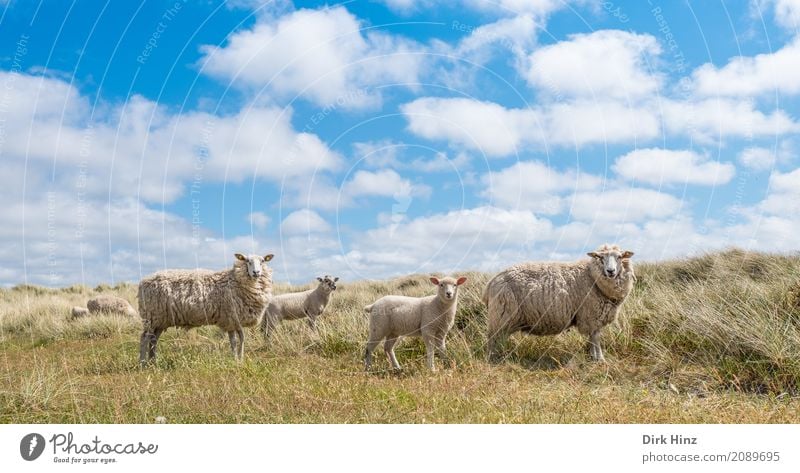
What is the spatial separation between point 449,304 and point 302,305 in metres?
6.54

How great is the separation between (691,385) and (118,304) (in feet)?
60.6

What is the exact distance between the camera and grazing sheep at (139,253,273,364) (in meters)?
11.0

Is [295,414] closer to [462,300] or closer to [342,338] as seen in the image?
[342,338]

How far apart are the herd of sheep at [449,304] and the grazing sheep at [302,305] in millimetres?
3690

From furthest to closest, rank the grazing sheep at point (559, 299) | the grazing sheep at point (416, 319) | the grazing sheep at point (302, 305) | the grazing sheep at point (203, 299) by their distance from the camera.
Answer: the grazing sheep at point (302, 305)
the grazing sheep at point (203, 299)
the grazing sheep at point (559, 299)
the grazing sheep at point (416, 319)

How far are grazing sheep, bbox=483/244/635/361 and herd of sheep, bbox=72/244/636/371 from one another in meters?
0.02

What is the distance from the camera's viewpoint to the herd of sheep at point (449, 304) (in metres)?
9.41

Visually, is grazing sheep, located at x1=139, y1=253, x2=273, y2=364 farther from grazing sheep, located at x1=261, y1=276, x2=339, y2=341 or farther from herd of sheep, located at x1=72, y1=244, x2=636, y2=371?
grazing sheep, located at x1=261, y1=276, x2=339, y2=341

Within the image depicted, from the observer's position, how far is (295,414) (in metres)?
6.18

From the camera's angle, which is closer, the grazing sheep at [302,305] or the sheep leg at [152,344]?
the sheep leg at [152,344]

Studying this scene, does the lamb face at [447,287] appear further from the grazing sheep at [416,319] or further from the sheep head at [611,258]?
the sheep head at [611,258]

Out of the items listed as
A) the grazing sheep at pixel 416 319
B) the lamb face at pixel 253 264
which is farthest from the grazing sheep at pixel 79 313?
the grazing sheep at pixel 416 319

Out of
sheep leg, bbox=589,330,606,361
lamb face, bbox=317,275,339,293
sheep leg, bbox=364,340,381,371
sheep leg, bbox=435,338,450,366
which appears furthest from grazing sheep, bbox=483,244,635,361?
lamb face, bbox=317,275,339,293
